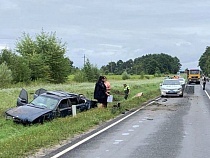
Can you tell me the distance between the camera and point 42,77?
219 ft

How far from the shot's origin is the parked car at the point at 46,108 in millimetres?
16359

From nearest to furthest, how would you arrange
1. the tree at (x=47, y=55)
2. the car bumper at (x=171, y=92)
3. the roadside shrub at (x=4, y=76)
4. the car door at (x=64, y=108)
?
the car door at (x=64, y=108) < the car bumper at (x=171, y=92) < the roadside shrub at (x=4, y=76) < the tree at (x=47, y=55)

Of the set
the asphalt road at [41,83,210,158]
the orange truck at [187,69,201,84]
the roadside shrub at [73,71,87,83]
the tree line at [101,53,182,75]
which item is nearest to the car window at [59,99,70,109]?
the asphalt road at [41,83,210,158]

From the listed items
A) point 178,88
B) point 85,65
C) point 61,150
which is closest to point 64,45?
point 85,65

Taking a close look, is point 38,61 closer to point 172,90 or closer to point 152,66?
point 172,90

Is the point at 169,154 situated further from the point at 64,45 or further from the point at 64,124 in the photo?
the point at 64,45

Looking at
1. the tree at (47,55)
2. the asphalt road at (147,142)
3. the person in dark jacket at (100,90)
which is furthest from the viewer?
the tree at (47,55)

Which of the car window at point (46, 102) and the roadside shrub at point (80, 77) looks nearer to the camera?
the car window at point (46, 102)

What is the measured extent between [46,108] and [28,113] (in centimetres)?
108

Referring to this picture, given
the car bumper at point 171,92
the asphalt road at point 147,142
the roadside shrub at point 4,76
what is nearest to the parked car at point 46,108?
the asphalt road at point 147,142

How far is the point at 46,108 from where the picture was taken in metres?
17.5

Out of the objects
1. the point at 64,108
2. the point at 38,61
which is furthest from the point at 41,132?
the point at 38,61

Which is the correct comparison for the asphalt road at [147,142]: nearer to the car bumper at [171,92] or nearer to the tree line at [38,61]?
the car bumper at [171,92]

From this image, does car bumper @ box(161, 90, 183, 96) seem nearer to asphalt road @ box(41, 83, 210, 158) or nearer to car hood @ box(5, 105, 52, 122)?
asphalt road @ box(41, 83, 210, 158)
